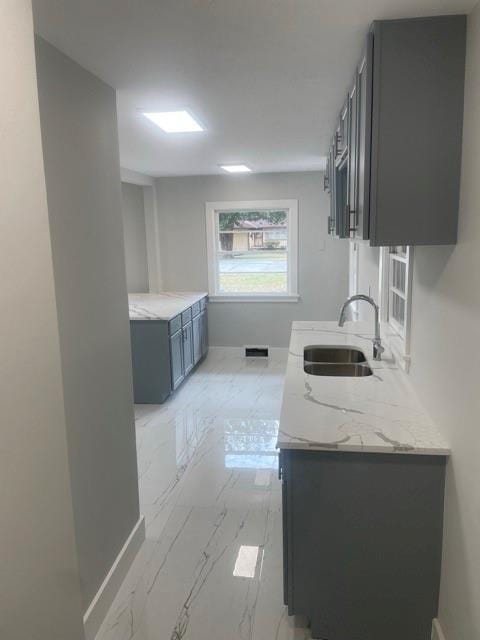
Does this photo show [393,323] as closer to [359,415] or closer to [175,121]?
[359,415]

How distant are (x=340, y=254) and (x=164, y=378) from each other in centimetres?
270

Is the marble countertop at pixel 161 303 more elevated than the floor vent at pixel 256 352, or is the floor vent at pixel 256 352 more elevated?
the marble countertop at pixel 161 303

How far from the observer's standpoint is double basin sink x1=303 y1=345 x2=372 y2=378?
307cm

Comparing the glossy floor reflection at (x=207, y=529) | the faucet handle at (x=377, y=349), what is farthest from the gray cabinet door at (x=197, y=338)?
the faucet handle at (x=377, y=349)

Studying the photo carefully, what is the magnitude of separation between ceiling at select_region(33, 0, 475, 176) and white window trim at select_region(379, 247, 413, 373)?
93 centimetres

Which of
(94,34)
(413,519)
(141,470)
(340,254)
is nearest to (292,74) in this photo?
(94,34)

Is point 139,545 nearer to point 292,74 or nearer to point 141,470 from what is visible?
point 141,470

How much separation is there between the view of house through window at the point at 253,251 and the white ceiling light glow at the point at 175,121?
2969mm

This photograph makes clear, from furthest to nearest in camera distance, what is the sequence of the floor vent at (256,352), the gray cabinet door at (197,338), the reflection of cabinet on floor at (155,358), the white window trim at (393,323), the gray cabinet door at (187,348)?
the floor vent at (256,352), the gray cabinet door at (197,338), the gray cabinet door at (187,348), the reflection of cabinet on floor at (155,358), the white window trim at (393,323)

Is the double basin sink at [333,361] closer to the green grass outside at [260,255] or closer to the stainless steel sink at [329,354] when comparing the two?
the stainless steel sink at [329,354]

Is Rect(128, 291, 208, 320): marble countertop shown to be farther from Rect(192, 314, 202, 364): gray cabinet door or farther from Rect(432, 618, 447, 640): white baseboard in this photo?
Rect(432, 618, 447, 640): white baseboard

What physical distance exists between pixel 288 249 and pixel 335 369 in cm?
307

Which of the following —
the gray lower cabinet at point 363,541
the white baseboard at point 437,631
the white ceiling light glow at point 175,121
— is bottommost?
the white baseboard at point 437,631

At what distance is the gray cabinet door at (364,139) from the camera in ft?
5.31
